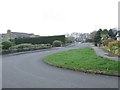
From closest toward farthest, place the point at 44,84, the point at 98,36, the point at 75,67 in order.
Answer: the point at 44,84 → the point at 75,67 → the point at 98,36

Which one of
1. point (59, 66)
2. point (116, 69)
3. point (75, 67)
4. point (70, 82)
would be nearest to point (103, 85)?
point (70, 82)

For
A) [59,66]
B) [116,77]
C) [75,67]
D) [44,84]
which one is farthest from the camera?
[59,66]

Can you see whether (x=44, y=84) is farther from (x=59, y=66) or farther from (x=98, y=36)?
(x=98, y=36)

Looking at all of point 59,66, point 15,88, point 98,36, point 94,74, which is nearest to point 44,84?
point 15,88

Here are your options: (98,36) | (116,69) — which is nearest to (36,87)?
(116,69)

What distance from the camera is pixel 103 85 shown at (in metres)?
9.49

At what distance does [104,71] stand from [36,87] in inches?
181

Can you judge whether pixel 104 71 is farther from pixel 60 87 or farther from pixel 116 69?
pixel 60 87

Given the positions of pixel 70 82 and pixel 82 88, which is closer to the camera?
pixel 82 88

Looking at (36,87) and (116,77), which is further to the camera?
(116,77)

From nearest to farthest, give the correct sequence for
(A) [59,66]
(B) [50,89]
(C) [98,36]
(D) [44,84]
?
(B) [50,89] → (D) [44,84] → (A) [59,66] → (C) [98,36]

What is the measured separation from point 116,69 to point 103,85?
356 cm

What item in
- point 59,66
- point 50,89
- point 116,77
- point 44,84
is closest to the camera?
point 50,89

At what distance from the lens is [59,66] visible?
1619 centimetres
